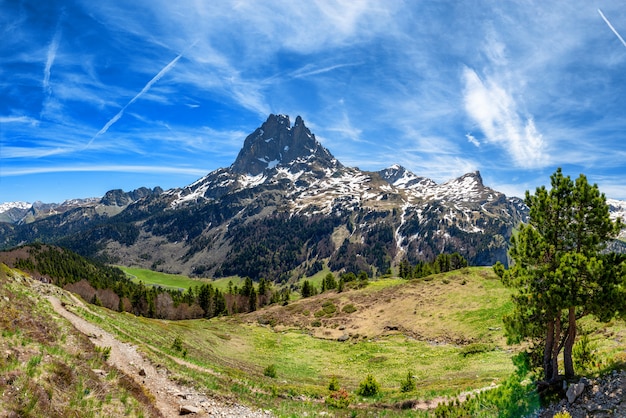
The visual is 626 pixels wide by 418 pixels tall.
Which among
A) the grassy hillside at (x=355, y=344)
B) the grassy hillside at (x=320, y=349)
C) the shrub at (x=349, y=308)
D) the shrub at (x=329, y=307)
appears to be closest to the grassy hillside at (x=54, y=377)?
the grassy hillside at (x=320, y=349)

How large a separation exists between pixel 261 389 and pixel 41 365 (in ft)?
52.0

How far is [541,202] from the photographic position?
853 inches

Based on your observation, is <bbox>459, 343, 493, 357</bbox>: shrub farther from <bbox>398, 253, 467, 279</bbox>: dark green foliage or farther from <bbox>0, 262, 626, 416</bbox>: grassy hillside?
<bbox>398, 253, 467, 279</bbox>: dark green foliage

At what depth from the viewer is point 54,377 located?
1538 cm

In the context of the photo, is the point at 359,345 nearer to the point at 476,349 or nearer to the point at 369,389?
the point at 476,349

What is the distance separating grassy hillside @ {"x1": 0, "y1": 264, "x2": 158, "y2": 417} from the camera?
42.6 feet

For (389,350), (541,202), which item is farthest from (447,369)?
(541,202)

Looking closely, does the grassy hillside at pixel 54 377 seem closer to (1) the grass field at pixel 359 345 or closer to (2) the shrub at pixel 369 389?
(1) the grass field at pixel 359 345

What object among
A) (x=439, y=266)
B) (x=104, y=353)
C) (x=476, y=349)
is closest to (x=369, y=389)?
(x=104, y=353)

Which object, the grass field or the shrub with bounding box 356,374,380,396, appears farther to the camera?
the shrub with bounding box 356,374,380,396

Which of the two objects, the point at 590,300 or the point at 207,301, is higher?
the point at 590,300

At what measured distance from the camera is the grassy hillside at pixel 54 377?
42.6 ft

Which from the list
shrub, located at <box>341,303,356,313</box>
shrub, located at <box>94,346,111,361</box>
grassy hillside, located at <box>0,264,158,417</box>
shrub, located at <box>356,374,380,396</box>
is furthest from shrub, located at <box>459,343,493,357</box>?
shrub, located at <box>341,303,356,313</box>

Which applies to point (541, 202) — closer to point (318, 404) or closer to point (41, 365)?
point (318, 404)
